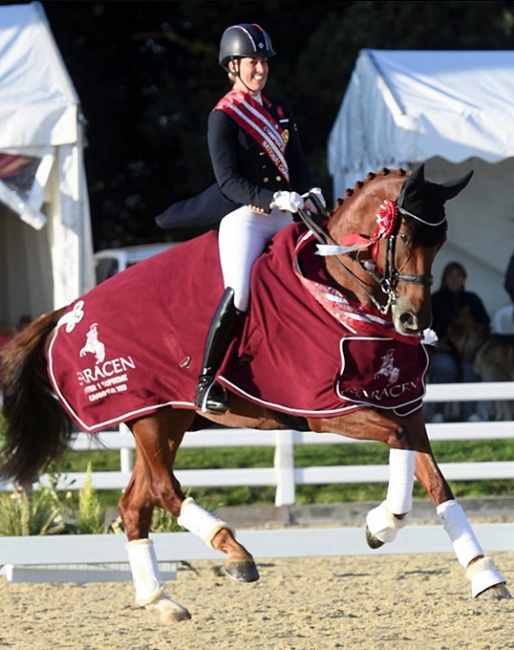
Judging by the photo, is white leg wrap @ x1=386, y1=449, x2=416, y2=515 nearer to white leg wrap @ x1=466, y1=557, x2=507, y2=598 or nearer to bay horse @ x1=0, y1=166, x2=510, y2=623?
bay horse @ x1=0, y1=166, x2=510, y2=623

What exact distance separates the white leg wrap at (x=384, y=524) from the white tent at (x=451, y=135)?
20.9ft

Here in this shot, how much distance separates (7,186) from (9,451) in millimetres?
4883

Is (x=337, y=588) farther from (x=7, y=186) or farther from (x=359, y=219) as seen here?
(x=7, y=186)

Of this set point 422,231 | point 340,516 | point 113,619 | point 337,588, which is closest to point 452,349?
point 340,516

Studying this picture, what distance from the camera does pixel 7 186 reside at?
10797mm

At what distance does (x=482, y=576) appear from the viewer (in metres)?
5.11

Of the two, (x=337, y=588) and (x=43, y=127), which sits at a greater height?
(x=43, y=127)

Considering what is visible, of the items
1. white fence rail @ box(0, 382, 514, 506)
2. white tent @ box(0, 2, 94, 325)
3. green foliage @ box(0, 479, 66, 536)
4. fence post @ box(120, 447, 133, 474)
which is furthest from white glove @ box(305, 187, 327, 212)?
white tent @ box(0, 2, 94, 325)

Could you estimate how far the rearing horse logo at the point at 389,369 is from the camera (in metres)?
5.14

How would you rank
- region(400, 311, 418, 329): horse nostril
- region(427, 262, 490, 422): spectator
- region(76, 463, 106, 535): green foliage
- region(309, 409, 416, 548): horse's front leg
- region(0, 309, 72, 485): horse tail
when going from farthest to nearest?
region(427, 262, 490, 422): spectator < region(76, 463, 106, 535): green foliage < region(0, 309, 72, 485): horse tail < region(309, 409, 416, 548): horse's front leg < region(400, 311, 418, 329): horse nostril

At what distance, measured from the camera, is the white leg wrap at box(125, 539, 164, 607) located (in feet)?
18.6

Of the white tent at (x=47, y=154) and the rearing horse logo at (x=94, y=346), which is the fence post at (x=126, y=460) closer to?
the white tent at (x=47, y=154)

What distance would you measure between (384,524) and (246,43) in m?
1.94

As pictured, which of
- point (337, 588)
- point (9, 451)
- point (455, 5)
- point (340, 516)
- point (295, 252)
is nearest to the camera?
point (295, 252)
